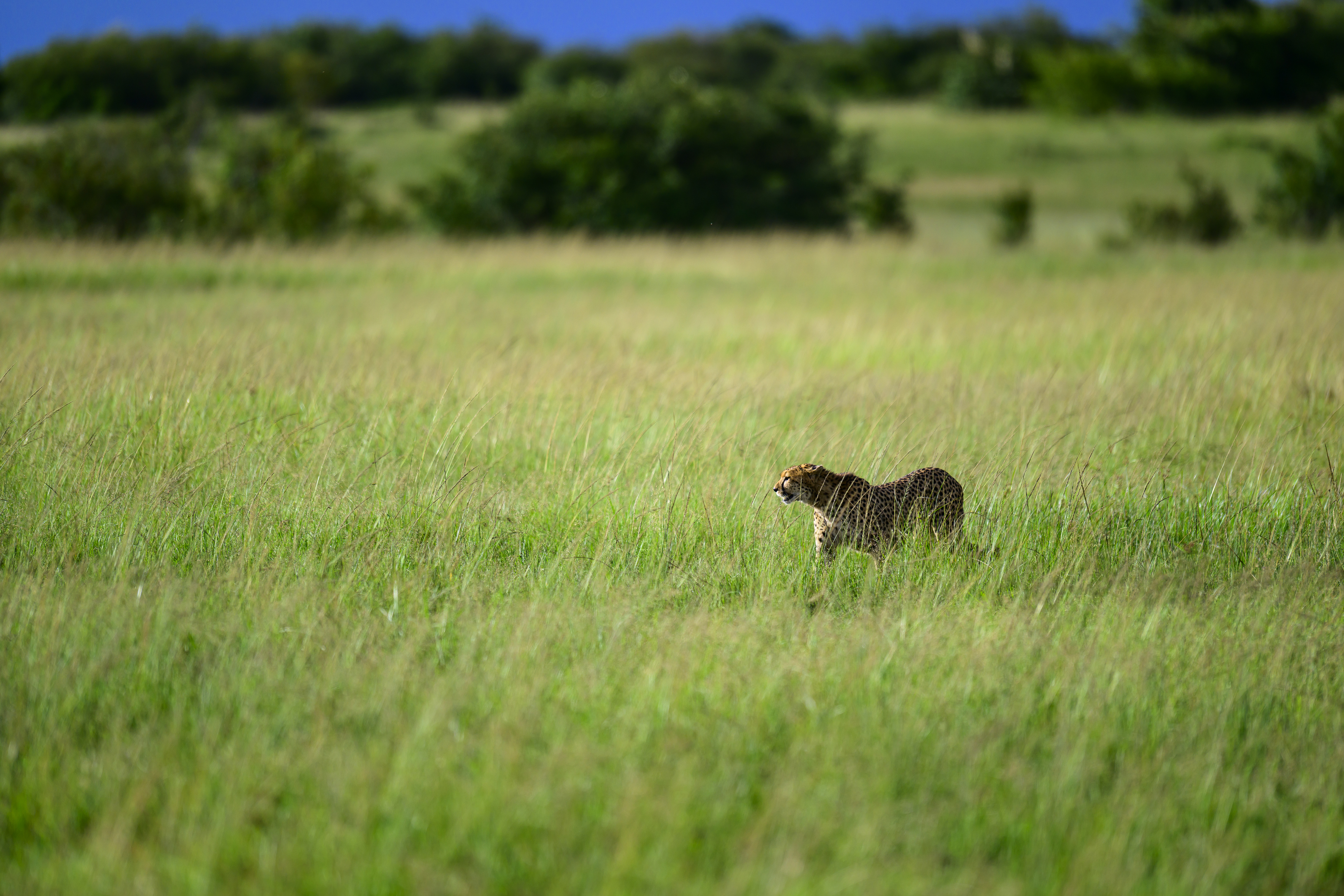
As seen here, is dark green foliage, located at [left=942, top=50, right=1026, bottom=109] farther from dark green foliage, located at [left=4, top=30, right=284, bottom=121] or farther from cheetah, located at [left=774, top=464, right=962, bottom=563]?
cheetah, located at [left=774, top=464, right=962, bottom=563]

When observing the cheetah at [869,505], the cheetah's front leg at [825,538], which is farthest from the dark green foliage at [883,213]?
the cheetah's front leg at [825,538]

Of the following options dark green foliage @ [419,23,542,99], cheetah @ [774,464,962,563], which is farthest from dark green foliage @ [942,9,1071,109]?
cheetah @ [774,464,962,563]

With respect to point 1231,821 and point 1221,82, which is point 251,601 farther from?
point 1221,82

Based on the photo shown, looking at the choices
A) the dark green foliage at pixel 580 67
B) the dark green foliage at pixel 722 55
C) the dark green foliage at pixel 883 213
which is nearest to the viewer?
the dark green foliage at pixel 883 213

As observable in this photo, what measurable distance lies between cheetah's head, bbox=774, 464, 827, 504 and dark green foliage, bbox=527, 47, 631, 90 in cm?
4341

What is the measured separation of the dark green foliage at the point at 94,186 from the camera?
1633 cm

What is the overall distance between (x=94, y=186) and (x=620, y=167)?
9.08 metres

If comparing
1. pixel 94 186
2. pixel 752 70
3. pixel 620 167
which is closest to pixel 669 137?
pixel 620 167

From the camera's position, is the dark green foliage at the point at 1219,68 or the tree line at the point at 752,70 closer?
the tree line at the point at 752,70

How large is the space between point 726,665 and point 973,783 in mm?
791

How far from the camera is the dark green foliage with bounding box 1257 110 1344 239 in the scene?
2008 cm

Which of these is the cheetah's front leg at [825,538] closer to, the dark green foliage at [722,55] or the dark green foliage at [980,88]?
the dark green foliage at [980,88]

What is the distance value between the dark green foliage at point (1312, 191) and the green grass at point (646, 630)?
14.9m

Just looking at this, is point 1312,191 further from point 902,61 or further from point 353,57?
point 902,61
